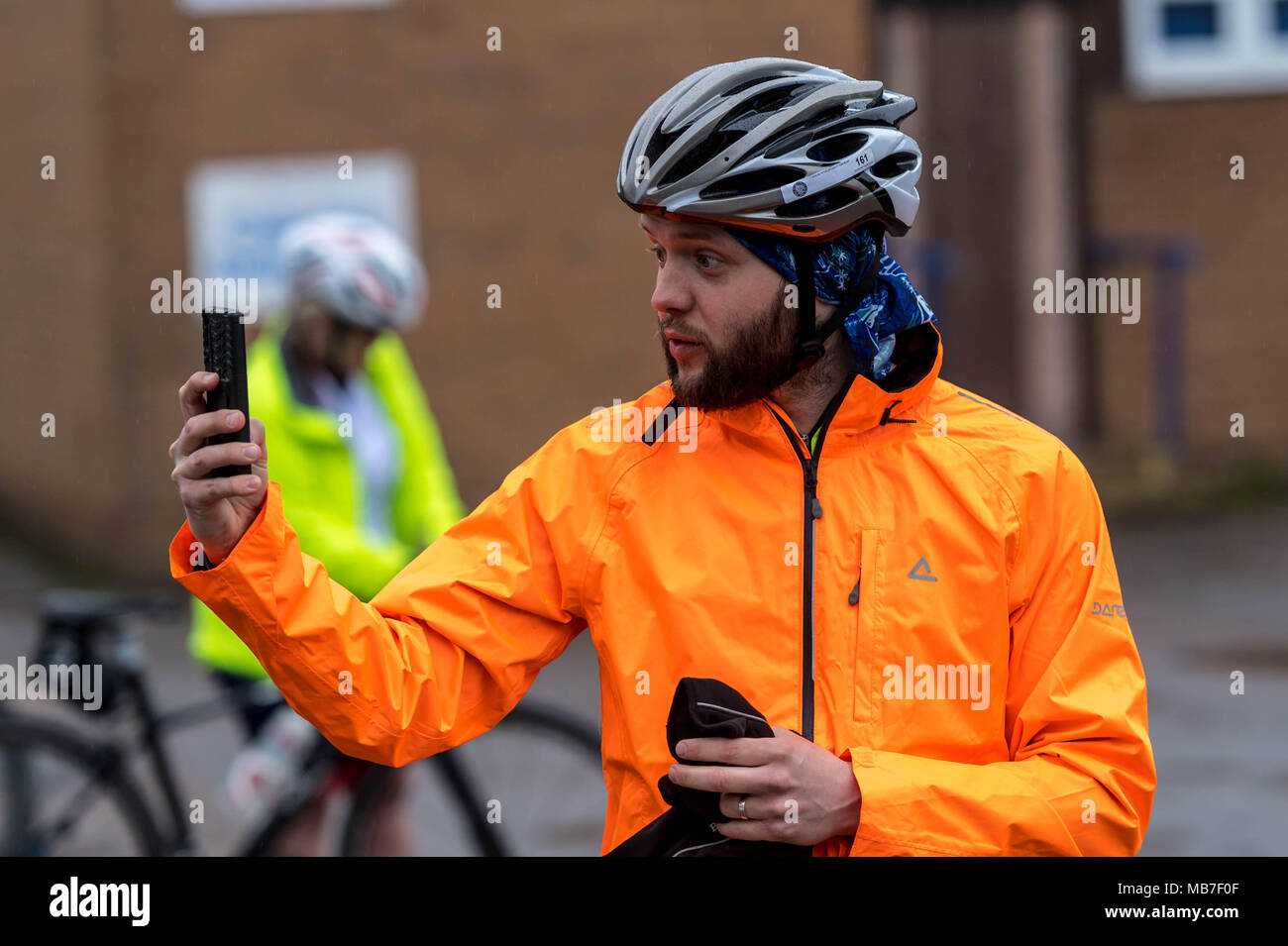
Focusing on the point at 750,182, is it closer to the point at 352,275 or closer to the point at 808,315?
the point at 808,315

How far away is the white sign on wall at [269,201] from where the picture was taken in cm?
1067

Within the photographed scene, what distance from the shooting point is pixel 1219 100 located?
40.9 feet

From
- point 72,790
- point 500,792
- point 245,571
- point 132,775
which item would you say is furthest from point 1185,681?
point 245,571

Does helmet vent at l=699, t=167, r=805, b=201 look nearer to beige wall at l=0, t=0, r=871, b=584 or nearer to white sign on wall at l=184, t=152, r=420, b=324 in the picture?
beige wall at l=0, t=0, r=871, b=584

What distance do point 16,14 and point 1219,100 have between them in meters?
8.91

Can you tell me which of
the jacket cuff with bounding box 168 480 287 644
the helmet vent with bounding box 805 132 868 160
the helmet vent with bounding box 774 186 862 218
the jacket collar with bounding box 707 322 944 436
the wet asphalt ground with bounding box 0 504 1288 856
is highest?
the helmet vent with bounding box 805 132 868 160

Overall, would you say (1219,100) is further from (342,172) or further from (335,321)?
(335,321)

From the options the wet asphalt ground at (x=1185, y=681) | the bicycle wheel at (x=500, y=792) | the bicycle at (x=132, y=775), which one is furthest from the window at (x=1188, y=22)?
the bicycle at (x=132, y=775)

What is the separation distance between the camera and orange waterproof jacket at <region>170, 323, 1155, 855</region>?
7.77 ft

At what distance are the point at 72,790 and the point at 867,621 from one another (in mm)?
3166

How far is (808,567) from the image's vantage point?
243cm

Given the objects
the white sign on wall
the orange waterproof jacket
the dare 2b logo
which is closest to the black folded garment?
the orange waterproof jacket

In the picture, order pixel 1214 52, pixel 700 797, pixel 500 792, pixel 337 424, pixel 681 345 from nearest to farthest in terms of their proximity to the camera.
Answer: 1. pixel 700 797
2. pixel 681 345
3. pixel 337 424
4. pixel 500 792
5. pixel 1214 52

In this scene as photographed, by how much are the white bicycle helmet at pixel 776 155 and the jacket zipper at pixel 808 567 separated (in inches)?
12.6
